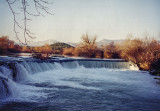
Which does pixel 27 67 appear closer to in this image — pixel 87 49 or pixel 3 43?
pixel 3 43

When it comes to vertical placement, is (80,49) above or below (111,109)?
above

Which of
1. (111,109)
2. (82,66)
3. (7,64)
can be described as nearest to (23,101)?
(111,109)

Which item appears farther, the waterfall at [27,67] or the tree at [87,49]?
the tree at [87,49]

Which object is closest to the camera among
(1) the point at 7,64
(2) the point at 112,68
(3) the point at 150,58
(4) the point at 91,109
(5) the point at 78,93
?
(4) the point at 91,109

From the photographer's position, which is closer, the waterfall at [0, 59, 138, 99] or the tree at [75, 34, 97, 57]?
the waterfall at [0, 59, 138, 99]

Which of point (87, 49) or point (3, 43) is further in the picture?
point (87, 49)

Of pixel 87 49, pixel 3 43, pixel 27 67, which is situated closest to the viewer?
pixel 27 67

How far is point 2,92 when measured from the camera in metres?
6.18

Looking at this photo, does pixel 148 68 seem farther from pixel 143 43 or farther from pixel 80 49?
pixel 80 49

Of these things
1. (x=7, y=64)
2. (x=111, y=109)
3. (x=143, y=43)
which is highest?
(x=143, y=43)

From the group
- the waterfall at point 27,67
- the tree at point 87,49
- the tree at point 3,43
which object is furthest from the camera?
the tree at point 87,49

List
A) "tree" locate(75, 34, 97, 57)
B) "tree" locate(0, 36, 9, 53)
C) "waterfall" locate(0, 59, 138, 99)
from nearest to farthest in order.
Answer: "waterfall" locate(0, 59, 138, 99)
"tree" locate(0, 36, 9, 53)
"tree" locate(75, 34, 97, 57)

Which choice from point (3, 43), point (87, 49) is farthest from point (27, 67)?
point (87, 49)

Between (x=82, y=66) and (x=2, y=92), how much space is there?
42.7 ft
